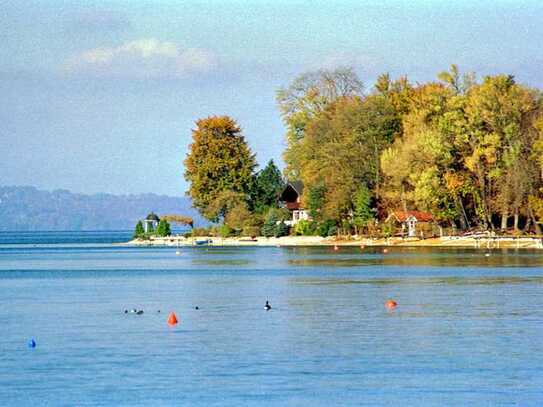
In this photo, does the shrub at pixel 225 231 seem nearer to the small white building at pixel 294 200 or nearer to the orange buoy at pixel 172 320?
the small white building at pixel 294 200

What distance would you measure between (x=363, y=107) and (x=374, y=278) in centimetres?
4752

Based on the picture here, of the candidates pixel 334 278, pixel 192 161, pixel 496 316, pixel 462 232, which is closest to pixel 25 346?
pixel 496 316

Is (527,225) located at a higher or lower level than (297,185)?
lower

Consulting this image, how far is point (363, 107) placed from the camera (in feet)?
341

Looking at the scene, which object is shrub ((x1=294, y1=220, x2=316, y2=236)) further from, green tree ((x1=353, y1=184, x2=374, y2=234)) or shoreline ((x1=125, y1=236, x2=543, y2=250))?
green tree ((x1=353, y1=184, x2=374, y2=234))

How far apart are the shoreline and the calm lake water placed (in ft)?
118

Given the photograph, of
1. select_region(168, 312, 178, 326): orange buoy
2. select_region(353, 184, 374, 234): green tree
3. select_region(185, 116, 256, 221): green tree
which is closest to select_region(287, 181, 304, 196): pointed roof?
select_region(185, 116, 256, 221): green tree

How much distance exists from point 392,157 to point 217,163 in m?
28.4

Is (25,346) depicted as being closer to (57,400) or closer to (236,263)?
(57,400)

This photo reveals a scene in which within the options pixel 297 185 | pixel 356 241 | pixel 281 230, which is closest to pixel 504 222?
pixel 356 241

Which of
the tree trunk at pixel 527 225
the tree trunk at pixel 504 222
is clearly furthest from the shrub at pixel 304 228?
the tree trunk at pixel 527 225

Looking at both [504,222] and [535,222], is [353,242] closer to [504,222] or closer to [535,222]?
[504,222]

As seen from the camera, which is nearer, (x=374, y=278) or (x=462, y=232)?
(x=374, y=278)

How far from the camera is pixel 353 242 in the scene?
111 meters
